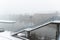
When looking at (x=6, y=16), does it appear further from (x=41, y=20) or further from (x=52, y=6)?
(x=52, y=6)

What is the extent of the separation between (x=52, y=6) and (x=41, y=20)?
0.58 metres

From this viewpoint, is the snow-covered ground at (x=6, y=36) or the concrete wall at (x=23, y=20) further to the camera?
the snow-covered ground at (x=6, y=36)

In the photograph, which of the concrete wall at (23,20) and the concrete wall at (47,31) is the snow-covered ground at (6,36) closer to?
the concrete wall at (23,20)

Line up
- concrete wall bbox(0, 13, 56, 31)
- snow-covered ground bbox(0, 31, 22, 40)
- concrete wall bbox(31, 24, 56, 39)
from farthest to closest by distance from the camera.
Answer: concrete wall bbox(31, 24, 56, 39), snow-covered ground bbox(0, 31, 22, 40), concrete wall bbox(0, 13, 56, 31)

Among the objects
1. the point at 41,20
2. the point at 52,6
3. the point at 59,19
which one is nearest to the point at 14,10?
the point at 41,20

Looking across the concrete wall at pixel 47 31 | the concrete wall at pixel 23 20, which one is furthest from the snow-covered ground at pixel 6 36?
the concrete wall at pixel 47 31

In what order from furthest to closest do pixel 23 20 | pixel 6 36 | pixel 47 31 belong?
pixel 47 31 → pixel 6 36 → pixel 23 20

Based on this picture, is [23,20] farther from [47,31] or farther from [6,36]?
[47,31]

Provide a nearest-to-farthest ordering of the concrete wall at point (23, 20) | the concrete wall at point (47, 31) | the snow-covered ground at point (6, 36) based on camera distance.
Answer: the concrete wall at point (23, 20)
the snow-covered ground at point (6, 36)
the concrete wall at point (47, 31)

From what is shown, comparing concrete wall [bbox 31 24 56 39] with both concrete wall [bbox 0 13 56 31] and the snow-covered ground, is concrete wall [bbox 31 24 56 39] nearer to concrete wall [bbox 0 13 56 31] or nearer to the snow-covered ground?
concrete wall [bbox 0 13 56 31]

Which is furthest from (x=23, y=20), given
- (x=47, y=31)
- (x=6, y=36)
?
(x=47, y=31)

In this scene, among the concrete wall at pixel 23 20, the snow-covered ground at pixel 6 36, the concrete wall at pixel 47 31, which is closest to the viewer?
the concrete wall at pixel 23 20

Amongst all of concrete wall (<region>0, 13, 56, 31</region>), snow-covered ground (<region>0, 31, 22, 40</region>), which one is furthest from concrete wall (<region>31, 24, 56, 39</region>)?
snow-covered ground (<region>0, 31, 22, 40</region>)

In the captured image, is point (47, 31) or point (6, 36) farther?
point (47, 31)
